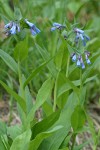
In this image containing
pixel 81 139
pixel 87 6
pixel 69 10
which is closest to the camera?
pixel 81 139

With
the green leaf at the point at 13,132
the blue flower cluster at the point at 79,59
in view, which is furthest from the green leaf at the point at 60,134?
the blue flower cluster at the point at 79,59

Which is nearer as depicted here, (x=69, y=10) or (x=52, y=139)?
(x=52, y=139)

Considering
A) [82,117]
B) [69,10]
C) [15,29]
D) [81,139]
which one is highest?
[69,10]

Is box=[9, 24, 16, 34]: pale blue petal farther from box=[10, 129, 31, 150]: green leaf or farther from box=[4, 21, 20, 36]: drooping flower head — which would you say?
box=[10, 129, 31, 150]: green leaf

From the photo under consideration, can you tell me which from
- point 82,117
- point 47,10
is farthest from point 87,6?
point 82,117

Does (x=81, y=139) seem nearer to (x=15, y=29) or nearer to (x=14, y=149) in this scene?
(x=14, y=149)

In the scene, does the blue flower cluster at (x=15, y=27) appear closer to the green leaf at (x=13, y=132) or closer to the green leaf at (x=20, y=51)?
the green leaf at (x=20, y=51)
